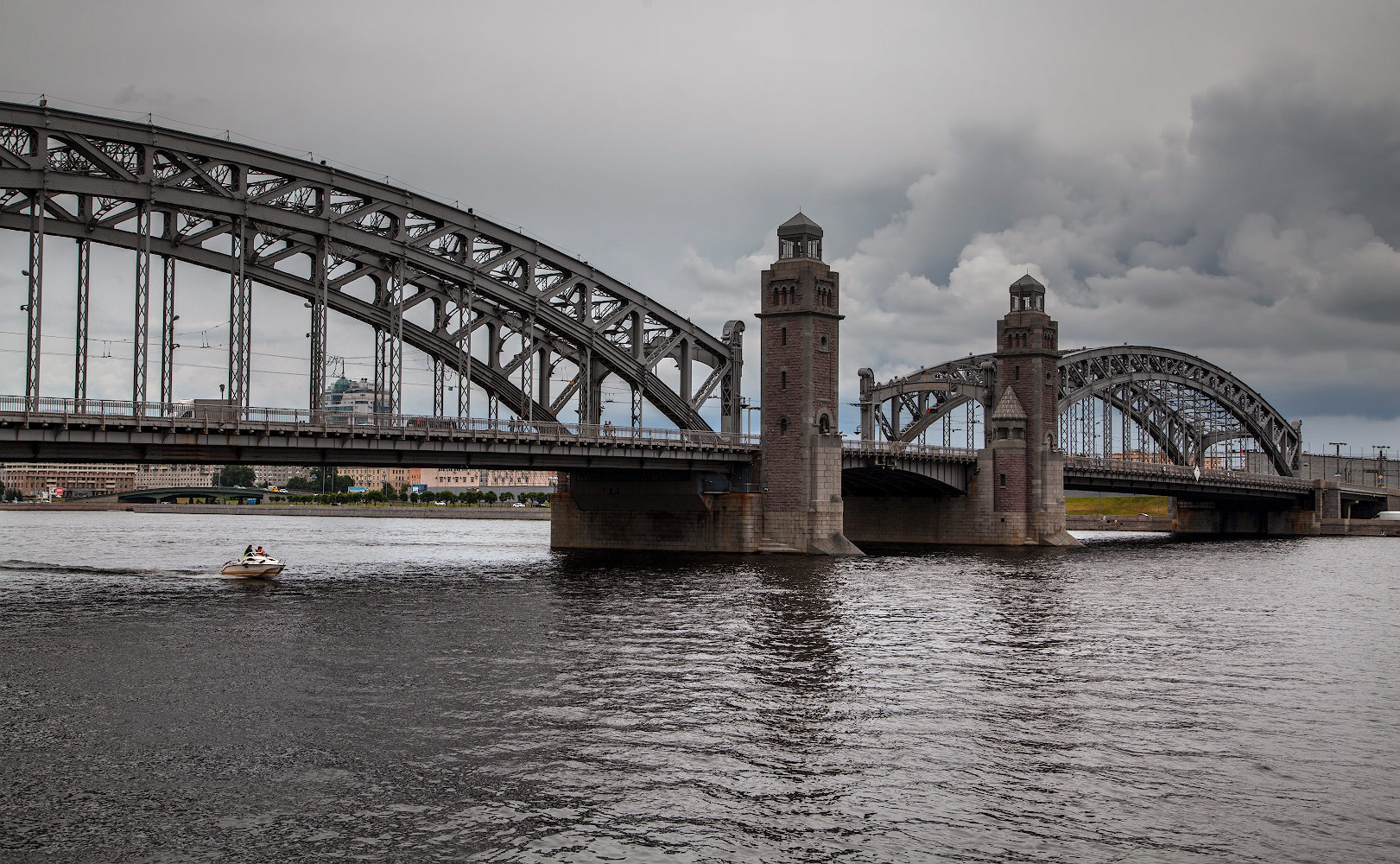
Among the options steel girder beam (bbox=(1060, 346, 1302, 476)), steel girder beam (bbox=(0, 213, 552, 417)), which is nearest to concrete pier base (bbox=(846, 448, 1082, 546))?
steel girder beam (bbox=(1060, 346, 1302, 476))

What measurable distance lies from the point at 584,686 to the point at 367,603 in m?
23.2

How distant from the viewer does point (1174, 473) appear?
12838cm

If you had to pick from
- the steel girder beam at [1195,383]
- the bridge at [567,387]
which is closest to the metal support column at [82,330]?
the bridge at [567,387]

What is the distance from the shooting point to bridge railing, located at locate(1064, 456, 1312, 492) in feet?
390

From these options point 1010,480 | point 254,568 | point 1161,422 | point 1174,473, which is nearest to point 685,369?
point 1010,480

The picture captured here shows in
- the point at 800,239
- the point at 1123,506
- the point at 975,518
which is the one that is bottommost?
the point at 1123,506

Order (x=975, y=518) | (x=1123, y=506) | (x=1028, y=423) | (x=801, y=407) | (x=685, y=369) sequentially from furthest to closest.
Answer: (x=1123, y=506) → (x=1028, y=423) → (x=975, y=518) → (x=685, y=369) → (x=801, y=407)

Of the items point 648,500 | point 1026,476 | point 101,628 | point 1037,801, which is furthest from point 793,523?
point 1037,801

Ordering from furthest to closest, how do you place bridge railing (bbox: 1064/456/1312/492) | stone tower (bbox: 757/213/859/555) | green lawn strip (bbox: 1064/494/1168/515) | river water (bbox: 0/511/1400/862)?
green lawn strip (bbox: 1064/494/1168/515) → bridge railing (bbox: 1064/456/1312/492) → stone tower (bbox: 757/213/859/555) → river water (bbox: 0/511/1400/862)

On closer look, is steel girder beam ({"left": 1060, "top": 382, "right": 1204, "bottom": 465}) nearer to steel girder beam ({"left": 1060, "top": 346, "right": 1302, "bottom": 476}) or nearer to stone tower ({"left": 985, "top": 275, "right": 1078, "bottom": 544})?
steel girder beam ({"left": 1060, "top": 346, "right": 1302, "bottom": 476})

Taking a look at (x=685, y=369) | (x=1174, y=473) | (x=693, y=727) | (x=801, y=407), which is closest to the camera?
(x=693, y=727)

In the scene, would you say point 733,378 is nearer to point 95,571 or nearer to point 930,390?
point 930,390

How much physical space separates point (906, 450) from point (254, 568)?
51.7 metres

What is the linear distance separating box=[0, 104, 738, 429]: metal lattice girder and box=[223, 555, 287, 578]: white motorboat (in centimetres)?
918
